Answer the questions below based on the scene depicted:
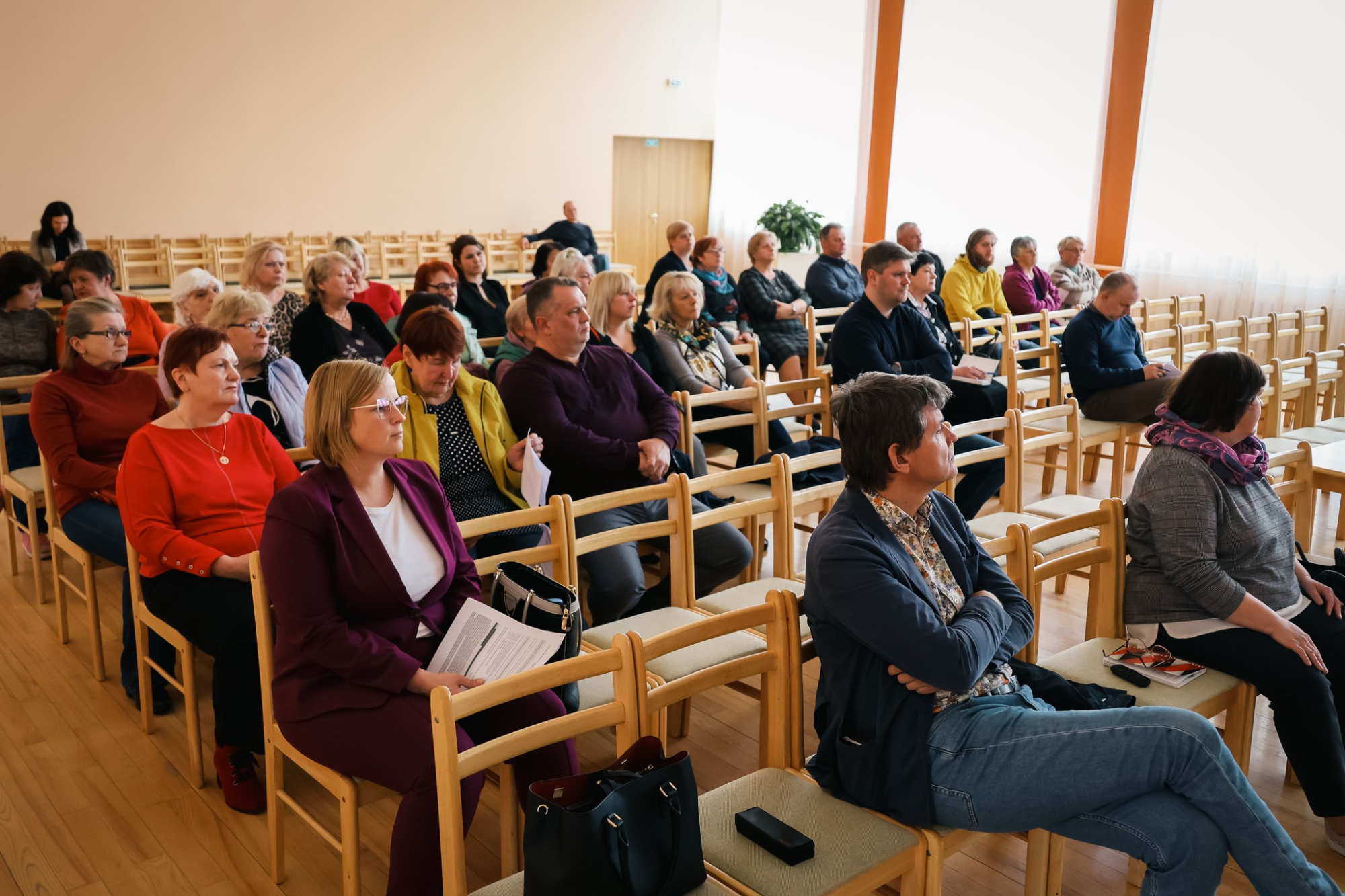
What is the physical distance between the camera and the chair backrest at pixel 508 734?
163cm

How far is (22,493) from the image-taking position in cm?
381

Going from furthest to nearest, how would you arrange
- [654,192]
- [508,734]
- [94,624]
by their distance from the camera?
1. [654,192]
2. [94,624]
3. [508,734]

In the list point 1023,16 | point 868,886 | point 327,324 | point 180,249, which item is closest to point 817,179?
point 1023,16

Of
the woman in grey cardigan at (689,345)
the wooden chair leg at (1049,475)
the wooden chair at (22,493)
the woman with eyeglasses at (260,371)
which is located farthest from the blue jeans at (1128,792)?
the wooden chair leg at (1049,475)

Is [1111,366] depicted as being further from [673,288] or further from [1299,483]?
[673,288]

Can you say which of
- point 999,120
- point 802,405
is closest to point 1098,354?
point 802,405

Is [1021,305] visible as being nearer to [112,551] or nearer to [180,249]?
[112,551]

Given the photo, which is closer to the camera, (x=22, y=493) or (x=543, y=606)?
(x=543, y=606)

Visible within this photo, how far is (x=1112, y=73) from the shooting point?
9.29 metres

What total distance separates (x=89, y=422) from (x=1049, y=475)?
14.7 feet

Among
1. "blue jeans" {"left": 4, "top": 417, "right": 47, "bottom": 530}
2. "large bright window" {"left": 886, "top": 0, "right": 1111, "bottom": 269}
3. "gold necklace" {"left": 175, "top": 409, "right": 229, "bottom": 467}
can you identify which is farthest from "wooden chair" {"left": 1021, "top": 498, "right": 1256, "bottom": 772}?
"large bright window" {"left": 886, "top": 0, "right": 1111, "bottom": 269}

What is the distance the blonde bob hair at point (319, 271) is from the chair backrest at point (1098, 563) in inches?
124

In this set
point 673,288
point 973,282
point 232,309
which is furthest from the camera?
point 973,282

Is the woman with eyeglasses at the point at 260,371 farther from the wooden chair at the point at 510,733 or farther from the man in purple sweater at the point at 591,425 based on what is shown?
the wooden chair at the point at 510,733
